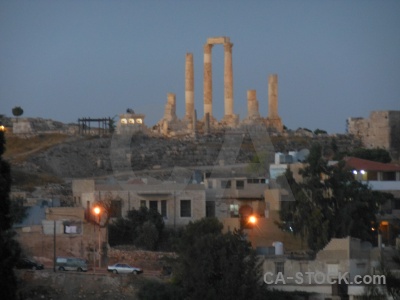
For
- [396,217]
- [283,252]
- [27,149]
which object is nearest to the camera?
[283,252]

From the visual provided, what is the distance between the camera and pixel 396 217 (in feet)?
179

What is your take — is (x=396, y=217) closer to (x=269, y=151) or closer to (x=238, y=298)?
(x=238, y=298)

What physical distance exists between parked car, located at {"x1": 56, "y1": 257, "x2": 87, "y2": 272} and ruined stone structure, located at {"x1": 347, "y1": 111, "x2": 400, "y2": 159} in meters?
33.4

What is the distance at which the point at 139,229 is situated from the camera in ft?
168

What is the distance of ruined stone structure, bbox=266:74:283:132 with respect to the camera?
8738 cm

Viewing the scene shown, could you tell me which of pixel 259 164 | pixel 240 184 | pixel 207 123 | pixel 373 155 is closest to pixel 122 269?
pixel 240 184

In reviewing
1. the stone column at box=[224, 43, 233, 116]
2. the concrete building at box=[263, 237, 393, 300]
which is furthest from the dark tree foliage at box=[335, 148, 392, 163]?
the concrete building at box=[263, 237, 393, 300]

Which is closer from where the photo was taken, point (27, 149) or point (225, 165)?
point (225, 165)

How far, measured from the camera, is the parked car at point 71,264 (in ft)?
156

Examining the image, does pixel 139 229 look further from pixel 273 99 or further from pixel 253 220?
pixel 273 99

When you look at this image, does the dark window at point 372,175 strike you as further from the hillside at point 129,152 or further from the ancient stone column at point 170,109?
the ancient stone column at point 170,109

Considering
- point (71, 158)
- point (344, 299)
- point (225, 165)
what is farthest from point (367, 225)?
point (71, 158)

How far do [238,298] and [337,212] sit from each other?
9.12 m

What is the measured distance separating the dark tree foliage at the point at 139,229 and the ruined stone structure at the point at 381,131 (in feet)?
92.8
